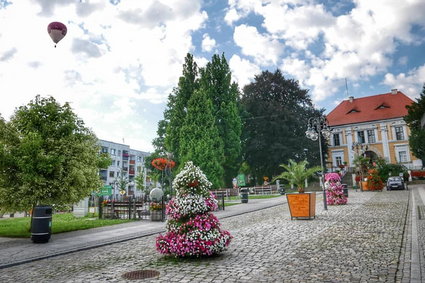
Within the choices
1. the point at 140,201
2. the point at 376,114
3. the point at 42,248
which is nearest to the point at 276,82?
the point at 376,114

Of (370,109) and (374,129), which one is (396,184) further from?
(370,109)

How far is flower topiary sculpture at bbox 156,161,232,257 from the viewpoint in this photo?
6414mm

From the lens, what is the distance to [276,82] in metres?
48.6

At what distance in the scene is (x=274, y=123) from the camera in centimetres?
4394

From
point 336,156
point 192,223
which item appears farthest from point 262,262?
point 336,156

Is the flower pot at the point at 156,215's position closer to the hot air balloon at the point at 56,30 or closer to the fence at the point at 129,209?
the fence at the point at 129,209

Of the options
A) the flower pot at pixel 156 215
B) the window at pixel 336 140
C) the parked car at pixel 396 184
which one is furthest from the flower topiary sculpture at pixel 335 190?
the window at pixel 336 140

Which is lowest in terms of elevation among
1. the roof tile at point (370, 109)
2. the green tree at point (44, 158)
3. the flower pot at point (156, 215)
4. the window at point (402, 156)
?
the flower pot at point (156, 215)

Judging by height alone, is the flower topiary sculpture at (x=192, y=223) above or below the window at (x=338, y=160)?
below

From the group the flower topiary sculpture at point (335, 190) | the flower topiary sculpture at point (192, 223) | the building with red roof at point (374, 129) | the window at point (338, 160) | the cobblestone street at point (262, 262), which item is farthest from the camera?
the window at point (338, 160)

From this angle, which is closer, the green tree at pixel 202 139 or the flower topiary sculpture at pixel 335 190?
the flower topiary sculpture at pixel 335 190

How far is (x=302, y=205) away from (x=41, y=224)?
9995 millimetres

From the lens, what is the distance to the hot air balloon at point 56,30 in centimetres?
1059

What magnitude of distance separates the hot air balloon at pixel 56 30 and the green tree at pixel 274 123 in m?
35.1
